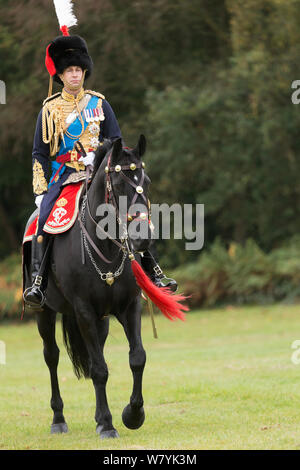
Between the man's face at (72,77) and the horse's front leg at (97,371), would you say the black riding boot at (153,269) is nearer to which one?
the horse's front leg at (97,371)

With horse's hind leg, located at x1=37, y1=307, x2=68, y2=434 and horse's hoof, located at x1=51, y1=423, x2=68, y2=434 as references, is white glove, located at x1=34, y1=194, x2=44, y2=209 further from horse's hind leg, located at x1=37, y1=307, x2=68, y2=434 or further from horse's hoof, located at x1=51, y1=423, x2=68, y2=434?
horse's hoof, located at x1=51, y1=423, x2=68, y2=434

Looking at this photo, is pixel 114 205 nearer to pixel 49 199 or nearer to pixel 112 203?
pixel 112 203

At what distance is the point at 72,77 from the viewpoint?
8.36 m

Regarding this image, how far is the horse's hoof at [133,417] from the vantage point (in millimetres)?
7547

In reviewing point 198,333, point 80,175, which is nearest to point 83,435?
point 80,175

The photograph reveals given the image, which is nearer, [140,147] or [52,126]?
[140,147]

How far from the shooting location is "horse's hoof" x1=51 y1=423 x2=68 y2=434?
27.3 ft

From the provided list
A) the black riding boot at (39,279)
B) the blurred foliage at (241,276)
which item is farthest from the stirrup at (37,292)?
the blurred foliage at (241,276)

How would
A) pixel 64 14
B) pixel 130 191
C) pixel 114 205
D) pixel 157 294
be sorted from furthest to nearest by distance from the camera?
pixel 64 14
pixel 157 294
pixel 114 205
pixel 130 191

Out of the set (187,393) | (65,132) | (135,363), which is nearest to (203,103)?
(187,393)

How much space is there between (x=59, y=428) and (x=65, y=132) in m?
2.83

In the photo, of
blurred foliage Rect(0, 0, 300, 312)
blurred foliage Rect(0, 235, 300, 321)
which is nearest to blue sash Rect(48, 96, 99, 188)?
blurred foliage Rect(0, 0, 300, 312)

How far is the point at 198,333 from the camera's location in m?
17.4
